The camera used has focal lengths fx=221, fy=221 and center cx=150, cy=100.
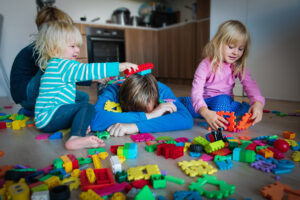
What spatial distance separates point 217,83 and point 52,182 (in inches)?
46.5

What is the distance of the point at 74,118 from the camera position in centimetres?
104

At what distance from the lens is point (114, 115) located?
1.12 m

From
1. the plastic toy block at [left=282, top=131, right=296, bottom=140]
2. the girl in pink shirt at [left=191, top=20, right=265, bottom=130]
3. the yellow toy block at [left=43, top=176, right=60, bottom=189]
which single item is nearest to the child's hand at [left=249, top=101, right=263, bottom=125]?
the girl in pink shirt at [left=191, top=20, right=265, bottom=130]

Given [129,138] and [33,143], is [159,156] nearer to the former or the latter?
[129,138]

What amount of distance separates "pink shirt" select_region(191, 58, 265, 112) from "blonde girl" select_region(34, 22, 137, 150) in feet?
1.63

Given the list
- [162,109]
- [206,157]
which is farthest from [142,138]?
[206,157]

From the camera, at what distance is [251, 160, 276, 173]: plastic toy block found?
28.0 inches

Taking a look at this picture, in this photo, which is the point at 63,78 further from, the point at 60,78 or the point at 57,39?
the point at 57,39

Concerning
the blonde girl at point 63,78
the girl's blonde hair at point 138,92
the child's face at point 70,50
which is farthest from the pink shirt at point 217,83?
the child's face at point 70,50

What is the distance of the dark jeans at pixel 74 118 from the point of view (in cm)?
100

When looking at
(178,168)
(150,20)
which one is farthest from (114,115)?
(150,20)

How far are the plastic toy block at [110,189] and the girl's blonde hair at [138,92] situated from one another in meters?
0.59

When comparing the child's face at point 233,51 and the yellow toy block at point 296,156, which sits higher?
the child's face at point 233,51

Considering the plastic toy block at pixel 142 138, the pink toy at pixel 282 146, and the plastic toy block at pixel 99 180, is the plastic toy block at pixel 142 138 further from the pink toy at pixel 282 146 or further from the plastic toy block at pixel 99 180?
the pink toy at pixel 282 146
